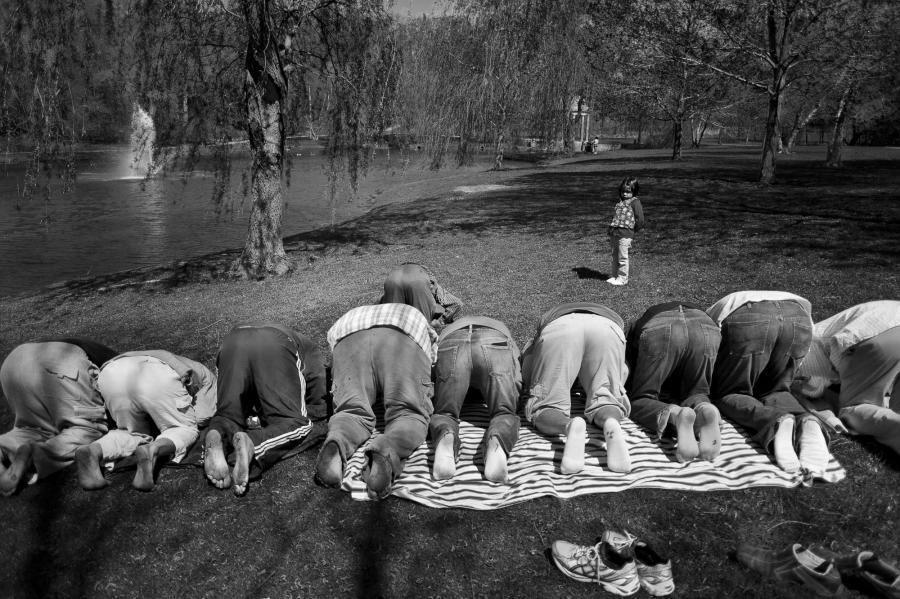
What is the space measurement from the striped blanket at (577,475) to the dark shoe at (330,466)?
0.29ft

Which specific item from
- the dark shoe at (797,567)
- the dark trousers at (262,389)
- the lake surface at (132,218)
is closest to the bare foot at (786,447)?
the dark shoe at (797,567)

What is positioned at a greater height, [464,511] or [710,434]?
[710,434]

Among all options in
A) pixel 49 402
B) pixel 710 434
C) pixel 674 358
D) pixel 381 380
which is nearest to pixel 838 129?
pixel 674 358

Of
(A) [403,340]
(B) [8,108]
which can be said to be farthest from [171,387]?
(B) [8,108]

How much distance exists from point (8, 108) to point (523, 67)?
16037 mm

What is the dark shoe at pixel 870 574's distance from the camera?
2.54m

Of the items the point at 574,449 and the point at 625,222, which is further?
the point at 625,222

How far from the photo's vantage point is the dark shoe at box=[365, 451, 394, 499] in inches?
134

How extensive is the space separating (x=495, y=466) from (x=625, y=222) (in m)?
5.08

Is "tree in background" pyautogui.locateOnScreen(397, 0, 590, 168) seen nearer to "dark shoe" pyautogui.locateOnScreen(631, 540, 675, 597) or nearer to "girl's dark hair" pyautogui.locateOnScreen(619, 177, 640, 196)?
"girl's dark hair" pyautogui.locateOnScreen(619, 177, 640, 196)

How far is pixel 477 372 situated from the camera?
161 inches

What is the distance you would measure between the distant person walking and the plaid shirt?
14.4ft

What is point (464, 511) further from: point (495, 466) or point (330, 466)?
point (330, 466)

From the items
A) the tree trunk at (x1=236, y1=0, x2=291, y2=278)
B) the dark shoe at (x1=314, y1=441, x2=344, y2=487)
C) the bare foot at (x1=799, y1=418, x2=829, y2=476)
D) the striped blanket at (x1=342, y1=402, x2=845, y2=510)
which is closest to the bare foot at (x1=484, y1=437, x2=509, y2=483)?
the striped blanket at (x1=342, y1=402, x2=845, y2=510)
